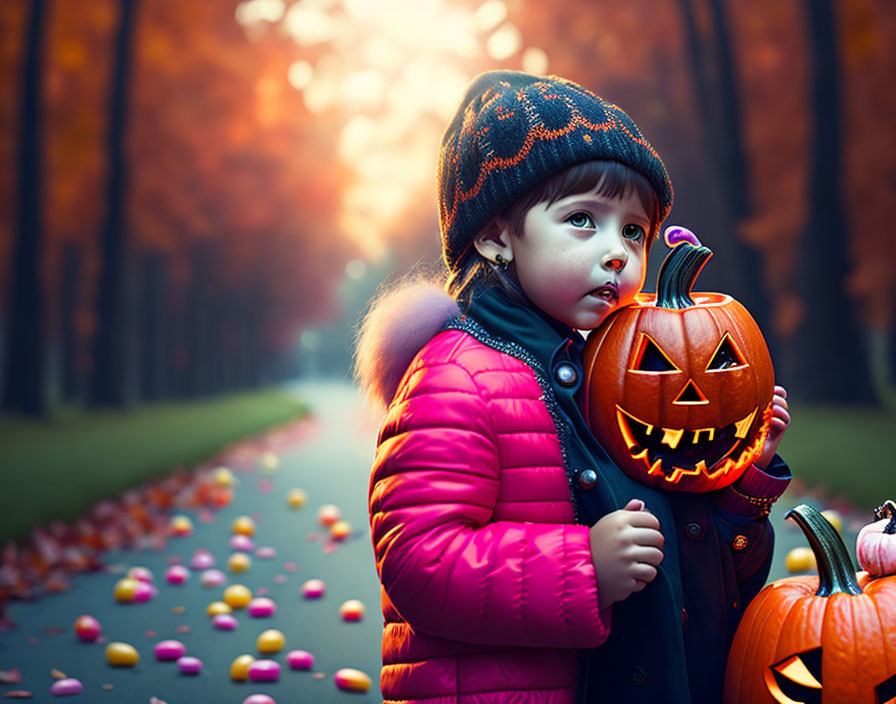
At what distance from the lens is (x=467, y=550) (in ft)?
6.97

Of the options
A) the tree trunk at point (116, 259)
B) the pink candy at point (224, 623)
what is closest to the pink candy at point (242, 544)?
the pink candy at point (224, 623)

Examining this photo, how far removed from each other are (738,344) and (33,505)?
6271mm

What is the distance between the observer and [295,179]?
24.5m

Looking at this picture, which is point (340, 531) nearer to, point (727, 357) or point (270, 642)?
point (270, 642)

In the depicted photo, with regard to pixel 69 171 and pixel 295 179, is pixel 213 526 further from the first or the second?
pixel 295 179

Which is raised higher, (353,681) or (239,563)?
(353,681)

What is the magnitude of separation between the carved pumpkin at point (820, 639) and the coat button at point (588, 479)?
1.93 ft

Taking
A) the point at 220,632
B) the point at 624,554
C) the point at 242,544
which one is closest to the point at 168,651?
the point at 220,632

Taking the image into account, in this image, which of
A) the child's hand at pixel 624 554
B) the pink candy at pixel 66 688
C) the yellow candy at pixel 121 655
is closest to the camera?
the child's hand at pixel 624 554

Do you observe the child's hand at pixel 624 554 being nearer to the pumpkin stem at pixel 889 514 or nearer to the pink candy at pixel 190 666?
the pumpkin stem at pixel 889 514

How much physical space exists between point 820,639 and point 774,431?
24.9 inches

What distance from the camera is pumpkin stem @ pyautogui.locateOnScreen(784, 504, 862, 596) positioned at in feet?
7.56

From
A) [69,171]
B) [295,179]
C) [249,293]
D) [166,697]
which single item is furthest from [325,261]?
[166,697]

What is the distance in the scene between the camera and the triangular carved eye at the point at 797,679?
2.21 m
